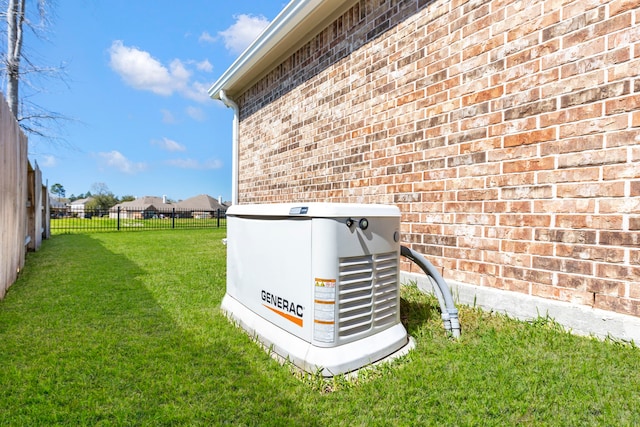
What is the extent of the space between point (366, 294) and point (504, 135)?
183 centimetres

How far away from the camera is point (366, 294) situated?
7.22ft

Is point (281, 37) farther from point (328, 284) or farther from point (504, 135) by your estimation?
point (328, 284)

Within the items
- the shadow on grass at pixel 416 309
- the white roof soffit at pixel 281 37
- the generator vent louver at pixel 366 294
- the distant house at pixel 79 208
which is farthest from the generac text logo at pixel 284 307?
the distant house at pixel 79 208

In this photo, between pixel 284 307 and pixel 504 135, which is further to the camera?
pixel 504 135

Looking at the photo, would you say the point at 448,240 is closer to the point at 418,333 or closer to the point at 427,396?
the point at 418,333

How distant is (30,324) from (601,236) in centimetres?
458

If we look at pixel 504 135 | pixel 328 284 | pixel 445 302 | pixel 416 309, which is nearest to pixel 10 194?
pixel 328 284

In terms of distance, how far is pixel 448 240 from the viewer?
331 cm

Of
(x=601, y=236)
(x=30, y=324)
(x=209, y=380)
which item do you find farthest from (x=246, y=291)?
(x=601, y=236)

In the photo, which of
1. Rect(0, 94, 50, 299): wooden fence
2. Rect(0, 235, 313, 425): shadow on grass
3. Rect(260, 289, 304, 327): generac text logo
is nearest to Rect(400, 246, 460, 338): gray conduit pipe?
Rect(260, 289, 304, 327): generac text logo

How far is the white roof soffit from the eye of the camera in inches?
192

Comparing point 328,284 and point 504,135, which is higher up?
point 504,135

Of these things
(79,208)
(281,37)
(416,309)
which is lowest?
(416,309)

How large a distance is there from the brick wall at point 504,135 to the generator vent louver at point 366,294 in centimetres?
115
